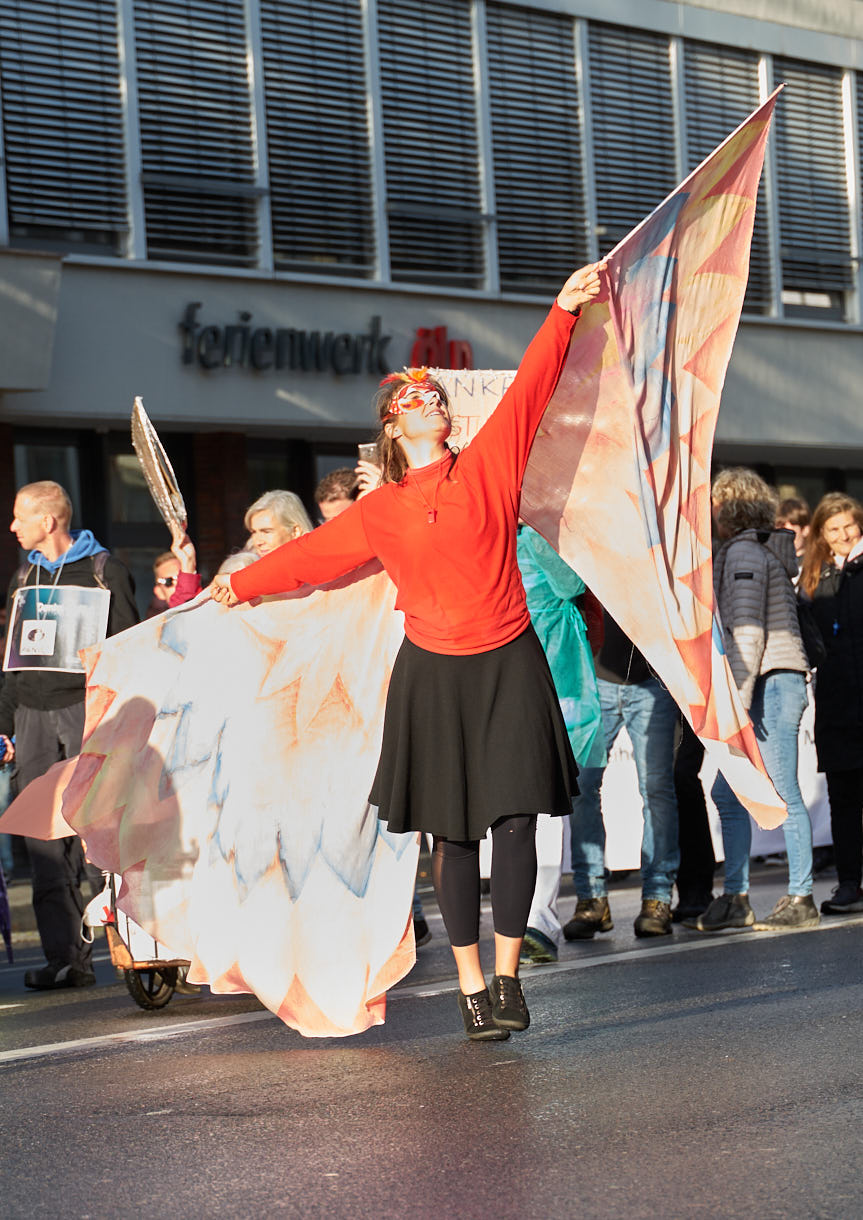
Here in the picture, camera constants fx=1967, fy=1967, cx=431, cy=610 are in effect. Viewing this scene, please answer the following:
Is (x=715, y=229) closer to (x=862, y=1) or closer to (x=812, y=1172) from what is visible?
(x=812, y=1172)

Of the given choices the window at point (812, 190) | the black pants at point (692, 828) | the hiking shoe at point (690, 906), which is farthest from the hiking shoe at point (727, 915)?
the window at point (812, 190)

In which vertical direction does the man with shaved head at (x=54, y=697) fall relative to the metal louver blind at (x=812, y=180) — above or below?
below

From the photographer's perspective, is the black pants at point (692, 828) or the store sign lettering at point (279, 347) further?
the store sign lettering at point (279, 347)

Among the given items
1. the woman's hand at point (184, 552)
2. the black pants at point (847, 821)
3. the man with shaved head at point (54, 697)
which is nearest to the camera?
the woman's hand at point (184, 552)

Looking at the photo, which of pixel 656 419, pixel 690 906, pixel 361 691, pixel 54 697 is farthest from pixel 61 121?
pixel 656 419

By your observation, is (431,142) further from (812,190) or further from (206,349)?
(812,190)

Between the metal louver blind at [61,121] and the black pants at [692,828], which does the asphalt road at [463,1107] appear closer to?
the black pants at [692,828]

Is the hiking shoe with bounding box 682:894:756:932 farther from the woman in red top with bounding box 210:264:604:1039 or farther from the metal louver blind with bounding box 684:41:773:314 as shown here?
the metal louver blind with bounding box 684:41:773:314

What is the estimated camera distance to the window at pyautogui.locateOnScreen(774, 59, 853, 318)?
76.3ft

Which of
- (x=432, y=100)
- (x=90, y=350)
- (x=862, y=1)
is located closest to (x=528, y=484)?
(x=90, y=350)

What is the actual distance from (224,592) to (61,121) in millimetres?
11326

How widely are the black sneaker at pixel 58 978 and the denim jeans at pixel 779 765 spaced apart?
9.51ft

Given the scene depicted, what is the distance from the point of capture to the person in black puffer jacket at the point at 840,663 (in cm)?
955

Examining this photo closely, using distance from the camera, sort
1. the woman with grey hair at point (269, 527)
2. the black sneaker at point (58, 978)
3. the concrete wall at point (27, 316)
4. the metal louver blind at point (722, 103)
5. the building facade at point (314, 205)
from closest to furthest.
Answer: the woman with grey hair at point (269, 527), the black sneaker at point (58, 978), the concrete wall at point (27, 316), the building facade at point (314, 205), the metal louver blind at point (722, 103)
